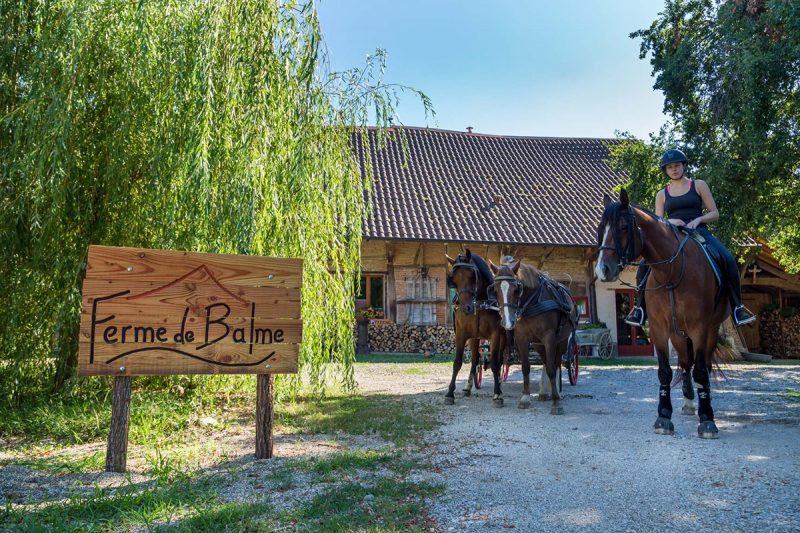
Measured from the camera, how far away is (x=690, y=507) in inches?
123

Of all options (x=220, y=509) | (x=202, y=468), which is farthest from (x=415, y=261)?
(x=220, y=509)

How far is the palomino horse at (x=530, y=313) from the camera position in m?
6.16

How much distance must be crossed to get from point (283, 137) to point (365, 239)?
8.63 metres

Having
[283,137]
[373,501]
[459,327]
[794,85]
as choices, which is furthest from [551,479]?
[794,85]

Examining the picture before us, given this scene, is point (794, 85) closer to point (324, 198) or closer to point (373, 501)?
point (324, 198)

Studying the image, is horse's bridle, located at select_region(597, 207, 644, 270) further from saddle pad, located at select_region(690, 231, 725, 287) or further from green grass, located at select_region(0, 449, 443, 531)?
green grass, located at select_region(0, 449, 443, 531)

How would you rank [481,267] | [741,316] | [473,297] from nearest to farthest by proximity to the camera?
[741,316] → [473,297] → [481,267]

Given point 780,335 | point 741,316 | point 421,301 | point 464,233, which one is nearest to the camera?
point 741,316

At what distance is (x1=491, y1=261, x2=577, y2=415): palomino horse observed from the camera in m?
6.16

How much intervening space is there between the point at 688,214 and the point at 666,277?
3.23 ft

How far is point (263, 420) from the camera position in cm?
429

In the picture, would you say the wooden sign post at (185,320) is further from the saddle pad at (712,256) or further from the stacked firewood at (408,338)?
the stacked firewood at (408,338)

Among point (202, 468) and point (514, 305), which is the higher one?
point (514, 305)

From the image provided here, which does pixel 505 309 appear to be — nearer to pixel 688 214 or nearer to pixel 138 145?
pixel 688 214
